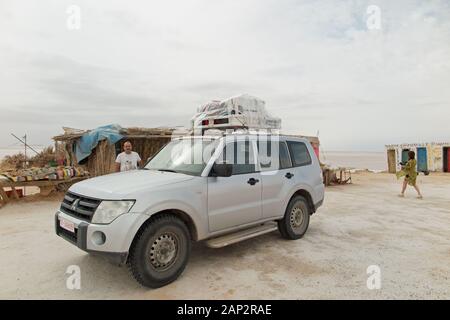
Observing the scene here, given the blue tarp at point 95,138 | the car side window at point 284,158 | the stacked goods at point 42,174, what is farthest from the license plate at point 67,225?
the blue tarp at point 95,138

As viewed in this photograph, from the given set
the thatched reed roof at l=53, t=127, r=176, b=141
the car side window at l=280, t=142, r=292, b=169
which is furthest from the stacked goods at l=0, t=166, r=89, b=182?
the car side window at l=280, t=142, r=292, b=169

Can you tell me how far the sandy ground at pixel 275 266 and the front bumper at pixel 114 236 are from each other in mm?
536

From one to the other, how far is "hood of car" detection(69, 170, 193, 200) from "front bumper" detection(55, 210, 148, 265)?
28 cm

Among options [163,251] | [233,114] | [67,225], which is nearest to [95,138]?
[233,114]

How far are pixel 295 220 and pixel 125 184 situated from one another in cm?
331

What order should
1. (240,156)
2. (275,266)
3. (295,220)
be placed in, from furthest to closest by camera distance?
1. (295,220)
2. (240,156)
3. (275,266)

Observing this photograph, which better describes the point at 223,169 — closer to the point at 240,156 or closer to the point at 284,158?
the point at 240,156

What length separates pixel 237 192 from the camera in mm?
4559

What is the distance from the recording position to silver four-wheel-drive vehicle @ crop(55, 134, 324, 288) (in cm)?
348

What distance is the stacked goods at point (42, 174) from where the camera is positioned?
9.09 m

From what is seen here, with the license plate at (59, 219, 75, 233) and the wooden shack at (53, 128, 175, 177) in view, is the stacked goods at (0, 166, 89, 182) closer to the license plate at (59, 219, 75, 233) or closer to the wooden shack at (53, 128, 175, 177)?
the wooden shack at (53, 128, 175, 177)

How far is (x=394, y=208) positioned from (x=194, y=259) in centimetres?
669
